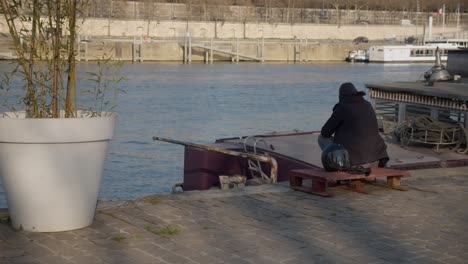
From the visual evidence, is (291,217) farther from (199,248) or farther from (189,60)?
(189,60)

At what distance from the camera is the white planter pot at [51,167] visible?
7.16m

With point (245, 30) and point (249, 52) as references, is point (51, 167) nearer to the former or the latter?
point (249, 52)

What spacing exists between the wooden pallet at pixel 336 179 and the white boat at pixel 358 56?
81.7 m

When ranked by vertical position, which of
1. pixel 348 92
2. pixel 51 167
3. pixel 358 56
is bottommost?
pixel 358 56

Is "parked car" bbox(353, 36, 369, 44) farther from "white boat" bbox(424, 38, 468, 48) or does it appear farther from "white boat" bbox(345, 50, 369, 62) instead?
"white boat" bbox(345, 50, 369, 62)

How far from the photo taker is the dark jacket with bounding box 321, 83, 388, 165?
9.80 m

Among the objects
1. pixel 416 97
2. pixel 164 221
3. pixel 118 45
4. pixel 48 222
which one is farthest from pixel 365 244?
pixel 118 45

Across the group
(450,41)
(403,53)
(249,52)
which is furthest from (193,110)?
(450,41)

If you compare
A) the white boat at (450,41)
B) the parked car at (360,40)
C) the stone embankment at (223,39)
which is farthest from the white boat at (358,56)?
the white boat at (450,41)

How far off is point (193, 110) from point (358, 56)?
5507cm

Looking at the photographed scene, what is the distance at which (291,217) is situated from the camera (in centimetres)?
834

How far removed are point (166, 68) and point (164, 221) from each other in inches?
2557

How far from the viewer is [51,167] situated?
7.23 metres

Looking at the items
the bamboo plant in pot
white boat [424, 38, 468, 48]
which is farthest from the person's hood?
white boat [424, 38, 468, 48]
